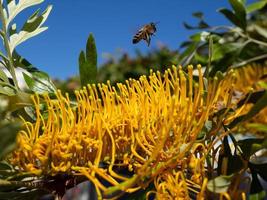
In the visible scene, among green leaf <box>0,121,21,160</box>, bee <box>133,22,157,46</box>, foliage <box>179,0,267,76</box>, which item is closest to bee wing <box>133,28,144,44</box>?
bee <box>133,22,157,46</box>

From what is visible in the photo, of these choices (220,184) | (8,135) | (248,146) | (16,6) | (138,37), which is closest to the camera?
(8,135)

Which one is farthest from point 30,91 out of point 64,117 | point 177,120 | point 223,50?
point 223,50

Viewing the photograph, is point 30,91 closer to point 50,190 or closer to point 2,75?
point 2,75

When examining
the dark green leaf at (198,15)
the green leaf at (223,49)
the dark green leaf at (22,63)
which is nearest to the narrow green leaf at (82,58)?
the dark green leaf at (22,63)

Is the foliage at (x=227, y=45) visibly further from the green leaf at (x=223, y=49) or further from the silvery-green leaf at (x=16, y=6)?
the silvery-green leaf at (x=16, y=6)

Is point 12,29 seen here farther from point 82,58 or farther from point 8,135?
point 8,135

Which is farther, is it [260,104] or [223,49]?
[223,49]

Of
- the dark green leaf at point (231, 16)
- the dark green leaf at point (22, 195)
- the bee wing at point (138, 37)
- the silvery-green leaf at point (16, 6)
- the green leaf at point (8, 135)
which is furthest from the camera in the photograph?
the dark green leaf at point (231, 16)

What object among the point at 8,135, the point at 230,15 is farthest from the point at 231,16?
the point at 8,135
